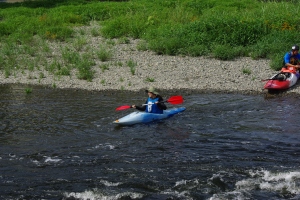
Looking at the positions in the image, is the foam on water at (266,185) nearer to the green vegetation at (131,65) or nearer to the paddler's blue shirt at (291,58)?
the paddler's blue shirt at (291,58)

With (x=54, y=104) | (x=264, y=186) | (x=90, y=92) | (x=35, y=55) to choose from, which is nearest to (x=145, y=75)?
(x=90, y=92)

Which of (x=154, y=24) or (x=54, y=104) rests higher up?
(x=154, y=24)

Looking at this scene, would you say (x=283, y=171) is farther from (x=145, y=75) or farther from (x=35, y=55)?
(x=35, y=55)

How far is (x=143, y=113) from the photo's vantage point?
13.2 m

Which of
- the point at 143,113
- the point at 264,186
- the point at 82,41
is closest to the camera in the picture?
the point at 264,186

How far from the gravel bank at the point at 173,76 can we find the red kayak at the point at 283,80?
290mm

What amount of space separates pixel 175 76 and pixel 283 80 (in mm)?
3752

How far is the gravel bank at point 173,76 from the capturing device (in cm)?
1680

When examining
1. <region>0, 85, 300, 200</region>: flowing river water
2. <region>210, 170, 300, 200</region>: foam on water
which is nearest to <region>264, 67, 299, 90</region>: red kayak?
<region>0, 85, 300, 200</region>: flowing river water

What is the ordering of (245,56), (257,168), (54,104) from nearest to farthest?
(257,168) → (54,104) → (245,56)

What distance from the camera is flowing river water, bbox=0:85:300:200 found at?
921 centimetres

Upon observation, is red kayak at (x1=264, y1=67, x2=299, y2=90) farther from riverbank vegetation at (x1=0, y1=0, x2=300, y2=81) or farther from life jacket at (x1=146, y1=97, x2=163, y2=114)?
life jacket at (x1=146, y1=97, x2=163, y2=114)

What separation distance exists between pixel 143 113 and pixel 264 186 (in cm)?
472

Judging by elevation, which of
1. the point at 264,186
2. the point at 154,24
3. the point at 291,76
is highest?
the point at 154,24
